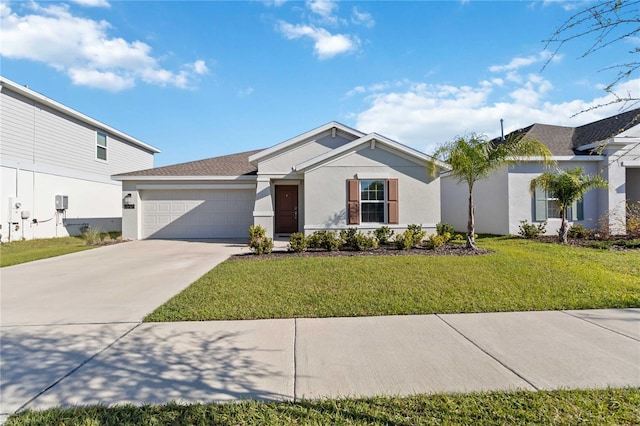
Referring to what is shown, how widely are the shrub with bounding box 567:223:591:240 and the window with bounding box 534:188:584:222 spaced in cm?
85

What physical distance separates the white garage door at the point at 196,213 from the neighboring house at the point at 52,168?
4526 mm

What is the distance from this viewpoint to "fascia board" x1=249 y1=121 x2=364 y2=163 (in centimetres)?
1384

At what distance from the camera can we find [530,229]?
42.8 ft

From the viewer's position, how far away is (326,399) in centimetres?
283

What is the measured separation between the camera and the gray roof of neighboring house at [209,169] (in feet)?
49.5

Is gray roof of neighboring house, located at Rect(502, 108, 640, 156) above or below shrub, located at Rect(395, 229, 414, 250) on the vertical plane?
above

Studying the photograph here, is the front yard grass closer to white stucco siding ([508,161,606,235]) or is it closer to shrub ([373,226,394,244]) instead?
shrub ([373,226,394,244])

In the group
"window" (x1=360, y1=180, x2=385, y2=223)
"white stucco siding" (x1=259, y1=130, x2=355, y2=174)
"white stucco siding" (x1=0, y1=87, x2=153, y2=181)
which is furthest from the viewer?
"white stucco siding" (x1=259, y1=130, x2=355, y2=174)

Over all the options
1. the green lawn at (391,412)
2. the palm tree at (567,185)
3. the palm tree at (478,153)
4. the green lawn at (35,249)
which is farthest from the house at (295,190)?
the green lawn at (391,412)

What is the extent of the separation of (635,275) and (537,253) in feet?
8.25

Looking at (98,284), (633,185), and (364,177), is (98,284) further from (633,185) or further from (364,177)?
(633,185)

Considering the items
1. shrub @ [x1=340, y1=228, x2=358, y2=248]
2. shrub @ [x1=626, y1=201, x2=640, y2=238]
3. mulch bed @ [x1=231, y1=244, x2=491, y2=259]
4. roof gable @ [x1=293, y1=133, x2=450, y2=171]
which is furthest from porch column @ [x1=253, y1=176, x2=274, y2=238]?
shrub @ [x1=626, y1=201, x2=640, y2=238]

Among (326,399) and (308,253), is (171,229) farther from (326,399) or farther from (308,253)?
(326,399)

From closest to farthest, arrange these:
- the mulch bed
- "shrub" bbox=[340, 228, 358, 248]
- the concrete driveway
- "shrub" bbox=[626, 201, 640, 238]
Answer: the concrete driveway, the mulch bed, "shrub" bbox=[340, 228, 358, 248], "shrub" bbox=[626, 201, 640, 238]
